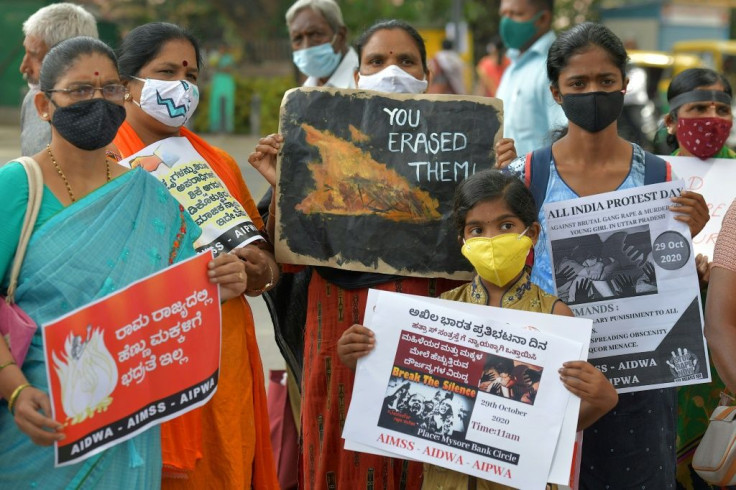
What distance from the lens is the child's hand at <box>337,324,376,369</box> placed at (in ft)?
11.2

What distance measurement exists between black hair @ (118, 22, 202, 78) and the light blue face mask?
2.16 metres

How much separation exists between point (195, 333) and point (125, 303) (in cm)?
27

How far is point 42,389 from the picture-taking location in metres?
2.98

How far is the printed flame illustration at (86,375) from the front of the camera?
2.82 metres

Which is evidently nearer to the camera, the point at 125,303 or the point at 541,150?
the point at 125,303

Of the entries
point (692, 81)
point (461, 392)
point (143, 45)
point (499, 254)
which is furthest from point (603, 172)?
point (143, 45)

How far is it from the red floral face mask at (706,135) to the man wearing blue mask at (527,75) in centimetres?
129

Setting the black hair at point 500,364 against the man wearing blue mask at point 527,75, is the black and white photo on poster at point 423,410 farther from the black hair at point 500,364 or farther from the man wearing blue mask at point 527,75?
the man wearing blue mask at point 527,75

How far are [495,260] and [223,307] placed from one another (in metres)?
1.03

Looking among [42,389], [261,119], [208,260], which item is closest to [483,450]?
[208,260]

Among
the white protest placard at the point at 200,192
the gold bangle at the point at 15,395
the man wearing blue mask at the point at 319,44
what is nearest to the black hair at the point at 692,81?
the man wearing blue mask at the point at 319,44

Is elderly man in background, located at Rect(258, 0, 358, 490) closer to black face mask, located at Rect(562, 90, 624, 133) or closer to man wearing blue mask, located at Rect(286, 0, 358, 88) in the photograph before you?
man wearing blue mask, located at Rect(286, 0, 358, 88)

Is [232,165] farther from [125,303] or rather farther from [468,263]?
[125,303]

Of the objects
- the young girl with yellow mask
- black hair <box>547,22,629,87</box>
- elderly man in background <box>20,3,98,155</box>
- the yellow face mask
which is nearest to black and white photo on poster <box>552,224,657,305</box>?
the young girl with yellow mask
